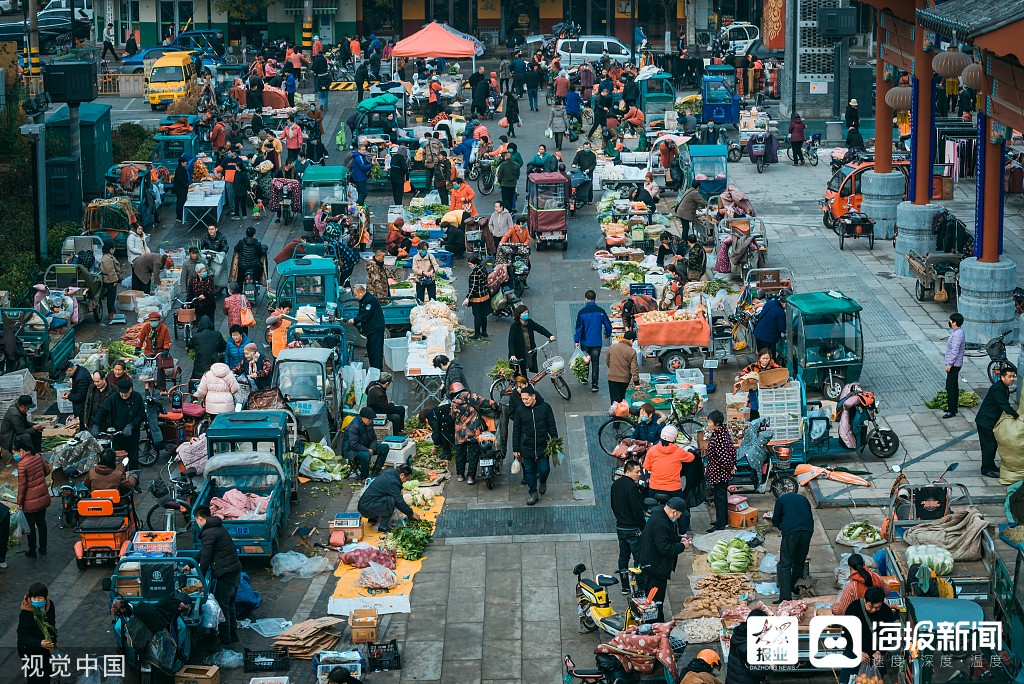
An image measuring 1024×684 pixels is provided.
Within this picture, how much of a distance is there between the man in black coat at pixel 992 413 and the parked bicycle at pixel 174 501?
10699mm

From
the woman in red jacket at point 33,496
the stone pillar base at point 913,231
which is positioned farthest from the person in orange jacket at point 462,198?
the woman in red jacket at point 33,496

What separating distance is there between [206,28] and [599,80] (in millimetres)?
24199

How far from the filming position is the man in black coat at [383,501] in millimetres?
20875

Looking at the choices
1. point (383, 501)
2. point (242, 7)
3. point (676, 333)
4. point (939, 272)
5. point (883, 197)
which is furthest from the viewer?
point (242, 7)

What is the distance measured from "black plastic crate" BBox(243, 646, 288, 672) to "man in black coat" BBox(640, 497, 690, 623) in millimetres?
4114

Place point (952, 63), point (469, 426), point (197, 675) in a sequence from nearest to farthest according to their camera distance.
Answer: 1. point (197, 675)
2. point (469, 426)
3. point (952, 63)

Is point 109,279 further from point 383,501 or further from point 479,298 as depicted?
point 383,501

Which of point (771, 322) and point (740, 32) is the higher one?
point (740, 32)

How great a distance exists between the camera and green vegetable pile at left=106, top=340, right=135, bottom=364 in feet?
91.0

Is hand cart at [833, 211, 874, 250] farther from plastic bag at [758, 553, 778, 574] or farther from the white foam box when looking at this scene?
plastic bag at [758, 553, 778, 574]

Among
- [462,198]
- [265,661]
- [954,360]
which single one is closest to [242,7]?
[462,198]

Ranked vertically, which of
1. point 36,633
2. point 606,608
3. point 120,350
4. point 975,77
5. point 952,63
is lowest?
point 606,608

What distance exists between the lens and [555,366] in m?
25.8

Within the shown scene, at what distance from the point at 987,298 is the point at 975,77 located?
3831mm
